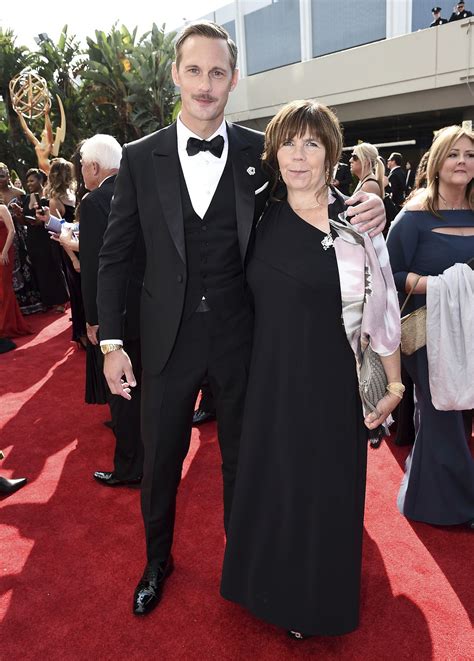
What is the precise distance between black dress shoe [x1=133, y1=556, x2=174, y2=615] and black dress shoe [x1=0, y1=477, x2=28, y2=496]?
116 cm

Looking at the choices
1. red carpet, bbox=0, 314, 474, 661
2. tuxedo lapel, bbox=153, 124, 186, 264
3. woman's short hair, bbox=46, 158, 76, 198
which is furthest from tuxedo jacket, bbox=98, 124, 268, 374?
woman's short hair, bbox=46, 158, 76, 198

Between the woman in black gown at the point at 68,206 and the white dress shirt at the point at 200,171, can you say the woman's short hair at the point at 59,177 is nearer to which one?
the woman in black gown at the point at 68,206

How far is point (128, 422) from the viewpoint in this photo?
2.79 meters

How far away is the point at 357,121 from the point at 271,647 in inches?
718

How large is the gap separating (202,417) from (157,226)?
82.6 inches

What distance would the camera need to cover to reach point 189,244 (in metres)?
1.74

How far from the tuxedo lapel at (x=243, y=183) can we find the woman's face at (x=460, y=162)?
3.23ft

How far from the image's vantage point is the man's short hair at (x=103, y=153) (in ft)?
8.97

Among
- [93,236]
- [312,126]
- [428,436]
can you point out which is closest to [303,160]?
[312,126]

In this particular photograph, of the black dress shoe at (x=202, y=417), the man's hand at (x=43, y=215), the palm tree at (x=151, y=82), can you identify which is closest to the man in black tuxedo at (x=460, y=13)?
the palm tree at (x=151, y=82)

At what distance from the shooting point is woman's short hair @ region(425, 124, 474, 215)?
2.27m

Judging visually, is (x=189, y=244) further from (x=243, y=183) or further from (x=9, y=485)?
(x=9, y=485)

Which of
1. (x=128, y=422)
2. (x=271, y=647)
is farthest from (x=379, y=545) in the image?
(x=128, y=422)

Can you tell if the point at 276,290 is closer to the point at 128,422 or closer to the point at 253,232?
the point at 253,232
